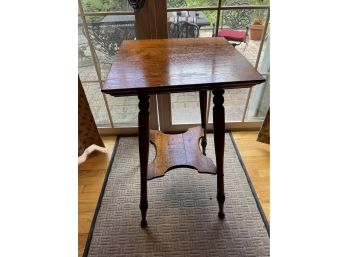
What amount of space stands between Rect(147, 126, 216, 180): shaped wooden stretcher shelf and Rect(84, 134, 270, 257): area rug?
0.18m

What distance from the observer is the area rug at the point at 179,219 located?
1.23 meters

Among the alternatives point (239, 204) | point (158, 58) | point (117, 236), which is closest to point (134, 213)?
point (117, 236)

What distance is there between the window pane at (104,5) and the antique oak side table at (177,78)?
0.30m

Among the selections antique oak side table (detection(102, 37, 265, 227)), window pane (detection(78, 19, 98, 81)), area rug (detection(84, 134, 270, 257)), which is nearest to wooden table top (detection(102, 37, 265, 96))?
antique oak side table (detection(102, 37, 265, 227))

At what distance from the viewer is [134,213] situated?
1409 millimetres

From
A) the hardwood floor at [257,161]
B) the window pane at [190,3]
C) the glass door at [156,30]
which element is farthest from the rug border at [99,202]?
the window pane at [190,3]

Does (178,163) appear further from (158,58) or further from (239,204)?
(158,58)

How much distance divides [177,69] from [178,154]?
0.57 m

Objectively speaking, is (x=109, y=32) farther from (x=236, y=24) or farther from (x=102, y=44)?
(x=236, y=24)

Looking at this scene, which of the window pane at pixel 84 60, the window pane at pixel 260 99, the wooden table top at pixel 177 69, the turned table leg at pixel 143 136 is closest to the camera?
the wooden table top at pixel 177 69

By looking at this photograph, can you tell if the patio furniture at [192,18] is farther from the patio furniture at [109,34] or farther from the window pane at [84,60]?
the window pane at [84,60]

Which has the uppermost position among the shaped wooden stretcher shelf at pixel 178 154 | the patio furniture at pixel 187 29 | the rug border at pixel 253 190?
the patio furniture at pixel 187 29

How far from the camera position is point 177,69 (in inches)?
41.8
